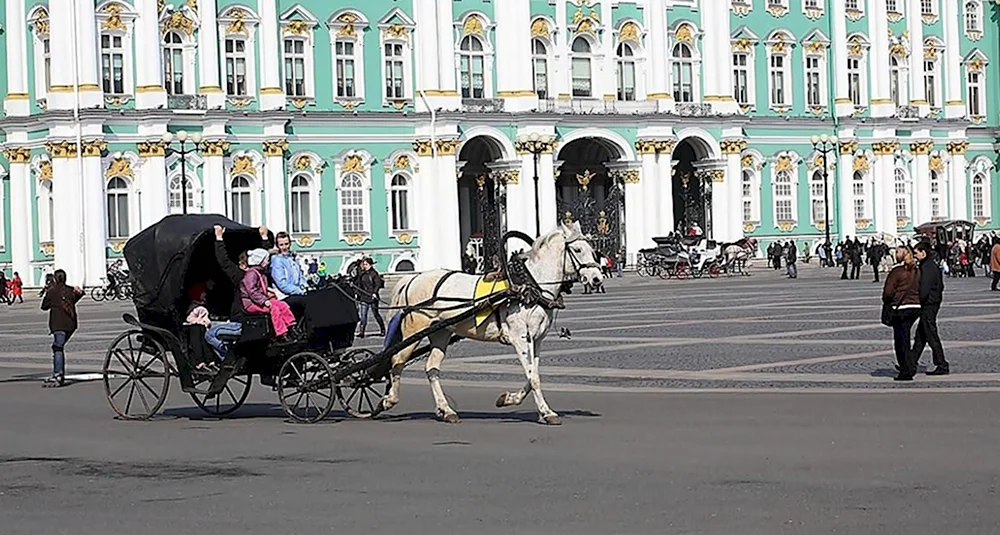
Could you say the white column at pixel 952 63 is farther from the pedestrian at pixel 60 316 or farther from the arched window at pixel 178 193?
the pedestrian at pixel 60 316

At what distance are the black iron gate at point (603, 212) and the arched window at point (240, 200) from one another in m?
11.8

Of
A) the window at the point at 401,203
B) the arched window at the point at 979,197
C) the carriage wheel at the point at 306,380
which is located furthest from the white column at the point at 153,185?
the carriage wheel at the point at 306,380

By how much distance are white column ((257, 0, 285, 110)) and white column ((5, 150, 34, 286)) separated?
840 centimetres

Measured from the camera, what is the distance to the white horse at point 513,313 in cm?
1809

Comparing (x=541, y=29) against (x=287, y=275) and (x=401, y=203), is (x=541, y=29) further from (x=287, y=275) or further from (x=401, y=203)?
(x=287, y=275)

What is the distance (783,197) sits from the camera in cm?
Answer: 7850

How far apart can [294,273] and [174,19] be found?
45974 mm

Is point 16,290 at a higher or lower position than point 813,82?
lower

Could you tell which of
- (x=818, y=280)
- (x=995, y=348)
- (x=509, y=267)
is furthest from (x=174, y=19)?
(x=509, y=267)

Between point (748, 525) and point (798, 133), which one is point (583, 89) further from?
point (748, 525)

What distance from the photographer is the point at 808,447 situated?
15.5m

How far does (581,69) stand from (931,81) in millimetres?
20152

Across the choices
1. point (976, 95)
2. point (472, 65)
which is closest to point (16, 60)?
point (472, 65)

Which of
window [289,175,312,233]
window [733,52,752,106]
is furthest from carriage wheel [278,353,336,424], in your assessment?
window [733,52,752,106]
